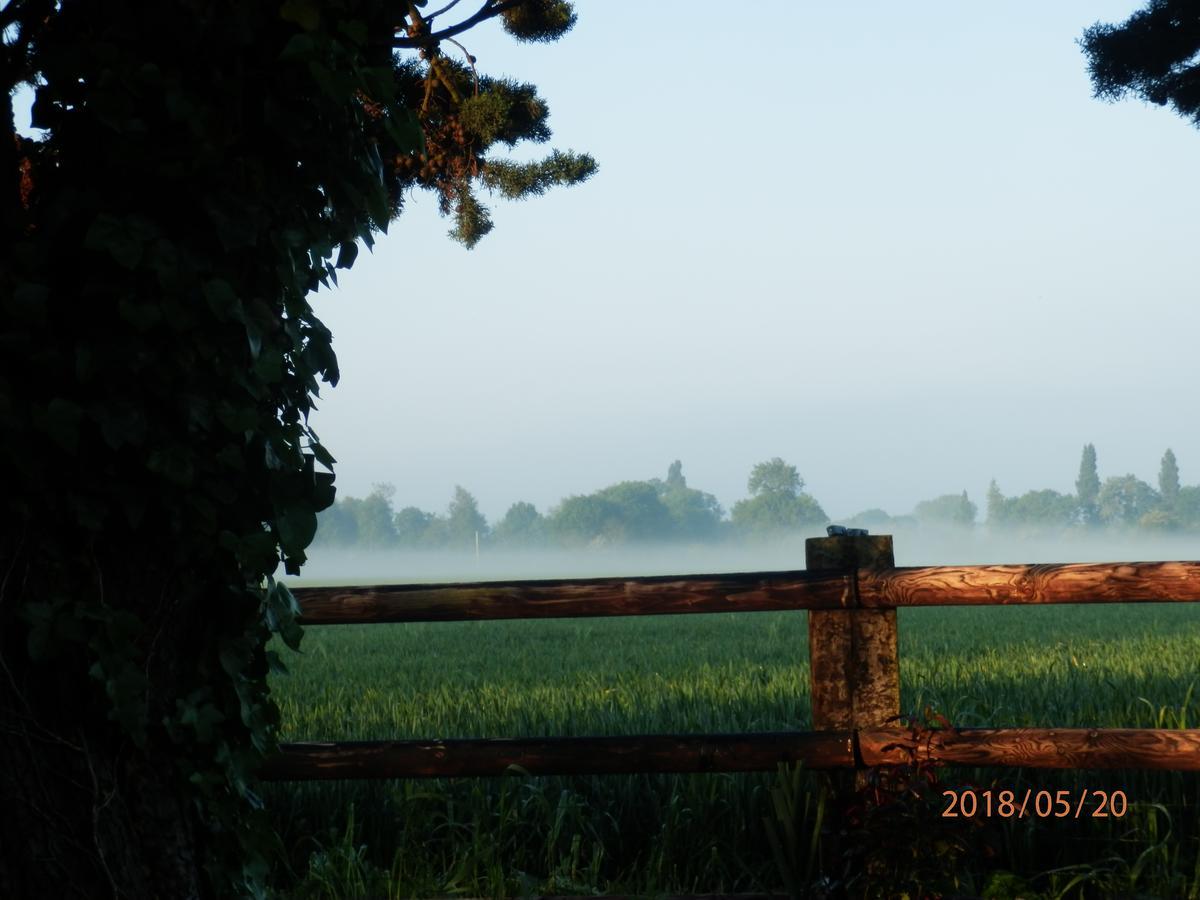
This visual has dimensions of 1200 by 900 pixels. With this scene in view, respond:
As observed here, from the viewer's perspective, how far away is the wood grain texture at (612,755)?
428 centimetres

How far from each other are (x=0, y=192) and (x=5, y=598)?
3.31 ft

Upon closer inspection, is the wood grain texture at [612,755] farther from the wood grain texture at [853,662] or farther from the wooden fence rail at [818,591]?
the wooden fence rail at [818,591]

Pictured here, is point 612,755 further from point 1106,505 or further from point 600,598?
point 1106,505

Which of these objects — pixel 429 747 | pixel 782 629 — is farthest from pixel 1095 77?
pixel 782 629

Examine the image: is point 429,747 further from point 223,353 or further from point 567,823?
point 223,353

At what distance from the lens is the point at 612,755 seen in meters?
4.29

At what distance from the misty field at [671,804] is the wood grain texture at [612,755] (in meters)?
0.14


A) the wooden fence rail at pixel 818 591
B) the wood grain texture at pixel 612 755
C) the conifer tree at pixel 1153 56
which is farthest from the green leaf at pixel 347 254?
the conifer tree at pixel 1153 56

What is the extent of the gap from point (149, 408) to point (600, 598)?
1923mm

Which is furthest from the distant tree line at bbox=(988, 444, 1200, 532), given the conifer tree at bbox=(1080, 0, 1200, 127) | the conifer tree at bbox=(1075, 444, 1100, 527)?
the conifer tree at bbox=(1080, 0, 1200, 127)

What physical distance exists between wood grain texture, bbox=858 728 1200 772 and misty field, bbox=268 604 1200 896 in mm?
270
